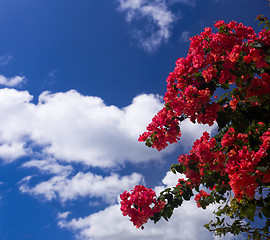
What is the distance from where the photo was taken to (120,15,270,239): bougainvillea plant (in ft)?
13.4

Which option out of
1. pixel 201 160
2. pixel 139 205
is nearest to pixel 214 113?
pixel 201 160

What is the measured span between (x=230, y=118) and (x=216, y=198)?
5.63 ft

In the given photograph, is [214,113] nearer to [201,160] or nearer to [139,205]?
[201,160]

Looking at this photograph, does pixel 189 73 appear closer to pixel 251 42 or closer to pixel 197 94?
pixel 197 94

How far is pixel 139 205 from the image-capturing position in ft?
14.4

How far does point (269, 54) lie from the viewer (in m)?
4.37

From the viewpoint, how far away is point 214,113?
431cm

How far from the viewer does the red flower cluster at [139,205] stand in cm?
434

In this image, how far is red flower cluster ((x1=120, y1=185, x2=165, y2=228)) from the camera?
4340 mm

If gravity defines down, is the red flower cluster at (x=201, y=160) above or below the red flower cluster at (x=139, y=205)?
above

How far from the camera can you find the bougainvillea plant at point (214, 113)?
4090 millimetres

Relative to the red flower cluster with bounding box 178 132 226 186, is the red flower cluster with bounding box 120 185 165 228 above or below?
below

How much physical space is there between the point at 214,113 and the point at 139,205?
174 centimetres

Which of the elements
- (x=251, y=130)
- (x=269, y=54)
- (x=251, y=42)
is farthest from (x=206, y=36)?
(x=251, y=130)
